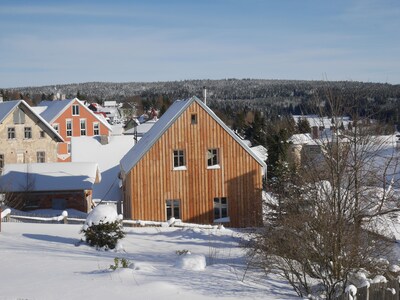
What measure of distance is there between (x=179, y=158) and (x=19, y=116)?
24193mm

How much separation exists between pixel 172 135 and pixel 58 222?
6755 millimetres

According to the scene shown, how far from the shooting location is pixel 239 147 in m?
28.5

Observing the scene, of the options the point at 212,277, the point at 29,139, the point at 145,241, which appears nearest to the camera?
the point at 212,277

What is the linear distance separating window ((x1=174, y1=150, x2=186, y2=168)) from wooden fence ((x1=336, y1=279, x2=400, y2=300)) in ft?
52.4

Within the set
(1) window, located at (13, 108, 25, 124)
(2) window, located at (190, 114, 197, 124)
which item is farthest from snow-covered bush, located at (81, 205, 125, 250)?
(1) window, located at (13, 108, 25, 124)

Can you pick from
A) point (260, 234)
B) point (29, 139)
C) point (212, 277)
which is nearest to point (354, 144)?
point (260, 234)

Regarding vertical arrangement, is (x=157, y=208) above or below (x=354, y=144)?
below

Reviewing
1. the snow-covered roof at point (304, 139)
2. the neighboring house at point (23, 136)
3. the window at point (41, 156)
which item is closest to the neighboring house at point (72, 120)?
the window at point (41, 156)

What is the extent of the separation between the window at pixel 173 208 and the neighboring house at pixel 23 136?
22970mm

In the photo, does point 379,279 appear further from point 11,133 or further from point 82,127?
point 82,127

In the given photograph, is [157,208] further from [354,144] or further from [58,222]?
[354,144]

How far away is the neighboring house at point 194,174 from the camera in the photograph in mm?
27672

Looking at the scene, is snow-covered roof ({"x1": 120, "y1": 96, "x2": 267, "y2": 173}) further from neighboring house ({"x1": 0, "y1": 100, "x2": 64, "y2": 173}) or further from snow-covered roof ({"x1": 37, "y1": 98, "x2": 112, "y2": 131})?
snow-covered roof ({"x1": 37, "y1": 98, "x2": 112, "y2": 131})

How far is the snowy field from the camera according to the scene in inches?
444
